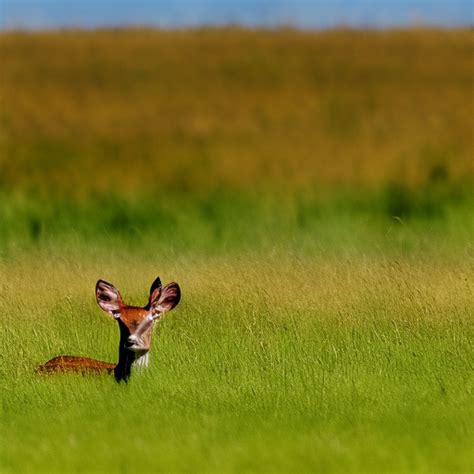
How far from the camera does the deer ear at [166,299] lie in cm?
543

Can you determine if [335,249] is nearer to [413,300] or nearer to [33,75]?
[413,300]

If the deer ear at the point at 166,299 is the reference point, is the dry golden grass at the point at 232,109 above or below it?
above

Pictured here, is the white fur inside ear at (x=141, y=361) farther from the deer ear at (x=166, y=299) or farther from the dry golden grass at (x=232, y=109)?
the dry golden grass at (x=232, y=109)

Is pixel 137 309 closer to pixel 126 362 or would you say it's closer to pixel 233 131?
pixel 126 362

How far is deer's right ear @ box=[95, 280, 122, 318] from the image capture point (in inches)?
213

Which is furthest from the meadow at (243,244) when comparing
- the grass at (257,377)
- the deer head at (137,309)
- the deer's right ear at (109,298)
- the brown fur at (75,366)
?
the deer's right ear at (109,298)

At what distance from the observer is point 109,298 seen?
5453mm

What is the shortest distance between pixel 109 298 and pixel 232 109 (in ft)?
44.2

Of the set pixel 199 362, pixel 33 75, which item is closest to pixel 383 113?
pixel 33 75

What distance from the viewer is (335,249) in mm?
10422

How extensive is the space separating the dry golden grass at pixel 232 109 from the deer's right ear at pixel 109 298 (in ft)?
35.1

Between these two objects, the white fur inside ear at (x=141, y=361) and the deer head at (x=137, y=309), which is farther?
the white fur inside ear at (x=141, y=361)

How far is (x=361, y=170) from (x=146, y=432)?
12253 mm

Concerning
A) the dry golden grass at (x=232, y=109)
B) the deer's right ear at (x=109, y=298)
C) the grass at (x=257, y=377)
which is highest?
the dry golden grass at (x=232, y=109)
